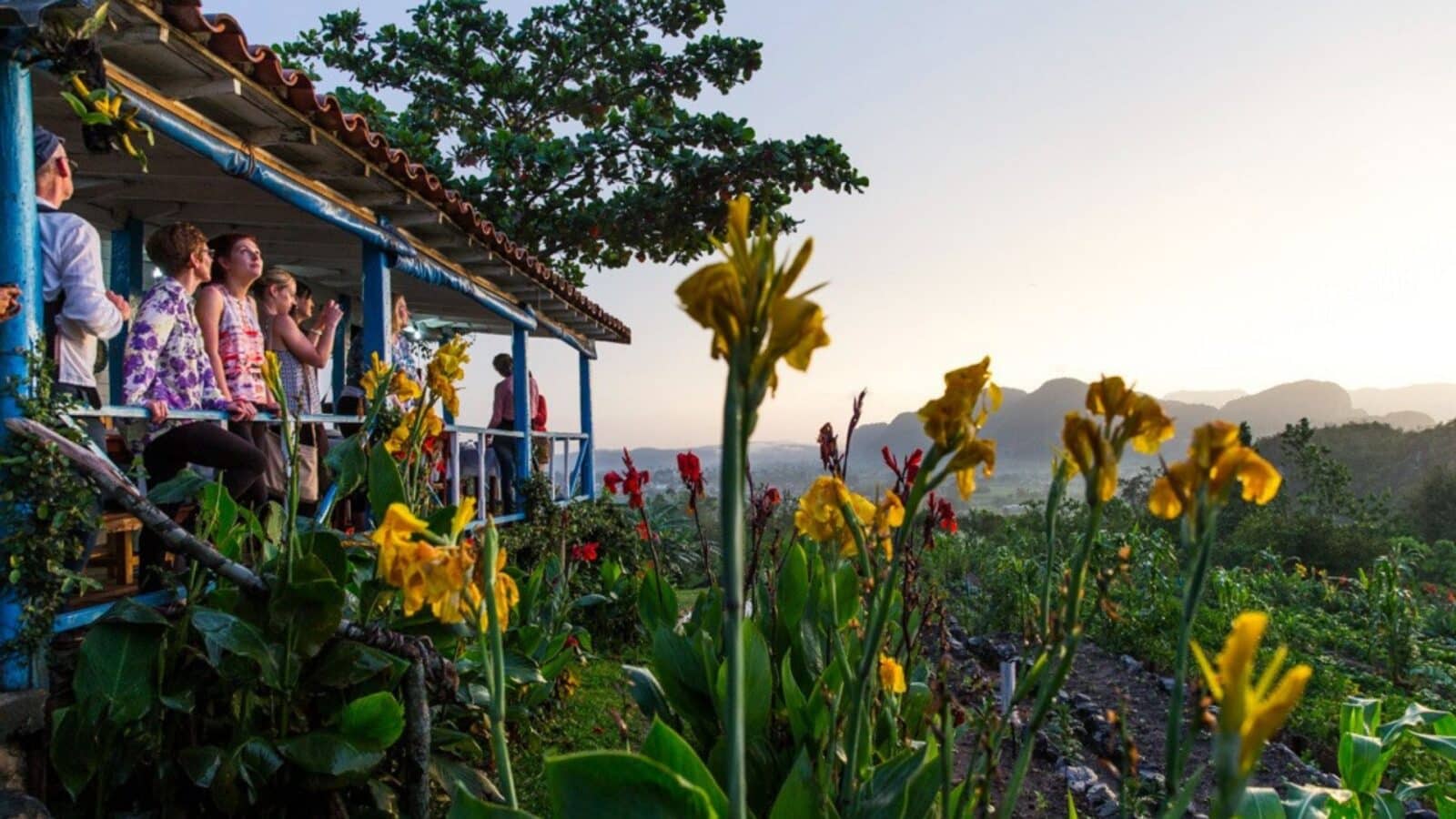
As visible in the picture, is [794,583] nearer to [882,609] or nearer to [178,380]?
[882,609]

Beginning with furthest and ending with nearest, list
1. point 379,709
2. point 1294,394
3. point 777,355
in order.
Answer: point 1294,394, point 379,709, point 777,355

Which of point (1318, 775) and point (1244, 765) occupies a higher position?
point (1244, 765)

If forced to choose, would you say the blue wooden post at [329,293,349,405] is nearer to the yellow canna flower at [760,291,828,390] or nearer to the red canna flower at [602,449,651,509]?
the red canna flower at [602,449,651,509]

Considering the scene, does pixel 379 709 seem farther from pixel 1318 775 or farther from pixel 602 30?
pixel 602 30

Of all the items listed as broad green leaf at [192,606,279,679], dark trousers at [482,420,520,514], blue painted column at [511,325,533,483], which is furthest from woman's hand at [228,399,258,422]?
blue painted column at [511,325,533,483]

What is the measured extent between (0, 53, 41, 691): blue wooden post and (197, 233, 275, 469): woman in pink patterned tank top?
91 centimetres

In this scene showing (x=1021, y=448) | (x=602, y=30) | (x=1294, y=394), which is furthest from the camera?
(x=1294, y=394)

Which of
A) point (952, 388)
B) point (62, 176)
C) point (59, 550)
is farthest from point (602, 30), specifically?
point (952, 388)

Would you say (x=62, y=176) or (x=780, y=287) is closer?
(x=780, y=287)

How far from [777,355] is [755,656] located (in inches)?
49.6

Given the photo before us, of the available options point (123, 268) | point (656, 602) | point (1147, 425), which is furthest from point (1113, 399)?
point (123, 268)

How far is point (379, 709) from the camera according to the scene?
2166 millimetres

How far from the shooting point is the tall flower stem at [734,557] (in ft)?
1.89

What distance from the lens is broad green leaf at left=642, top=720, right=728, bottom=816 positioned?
38.8 inches
